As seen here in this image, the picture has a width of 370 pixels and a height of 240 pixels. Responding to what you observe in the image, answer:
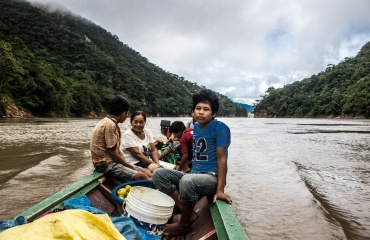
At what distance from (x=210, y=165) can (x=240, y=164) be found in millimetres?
6936

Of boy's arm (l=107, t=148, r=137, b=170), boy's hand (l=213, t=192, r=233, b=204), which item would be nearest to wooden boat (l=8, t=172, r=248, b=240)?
boy's hand (l=213, t=192, r=233, b=204)

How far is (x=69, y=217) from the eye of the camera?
1.54 metres

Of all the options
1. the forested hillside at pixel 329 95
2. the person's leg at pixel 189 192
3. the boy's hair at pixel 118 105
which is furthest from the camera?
the forested hillside at pixel 329 95

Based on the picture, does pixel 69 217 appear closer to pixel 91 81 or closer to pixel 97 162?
pixel 97 162

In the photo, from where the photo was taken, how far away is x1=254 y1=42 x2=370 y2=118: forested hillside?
192 ft

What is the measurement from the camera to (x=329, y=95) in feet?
237

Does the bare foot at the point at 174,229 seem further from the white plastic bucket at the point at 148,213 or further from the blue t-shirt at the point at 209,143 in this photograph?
the blue t-shirt at the point at 209,143

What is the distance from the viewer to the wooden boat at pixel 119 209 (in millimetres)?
2000

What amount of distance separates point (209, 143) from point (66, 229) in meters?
1.65

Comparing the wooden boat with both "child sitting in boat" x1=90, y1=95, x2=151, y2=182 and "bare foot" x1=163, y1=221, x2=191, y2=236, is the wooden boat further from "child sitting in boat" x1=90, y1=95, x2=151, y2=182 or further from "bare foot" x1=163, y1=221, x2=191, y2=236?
"child sitting in boat" x1=90, y1=95, x2=151, y2=182

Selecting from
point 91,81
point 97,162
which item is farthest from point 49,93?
point 97,162

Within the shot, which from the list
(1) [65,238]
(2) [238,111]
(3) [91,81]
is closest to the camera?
(1) [65,238]

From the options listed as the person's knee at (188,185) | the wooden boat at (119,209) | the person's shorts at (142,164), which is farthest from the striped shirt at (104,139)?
the person's knee at (188,185)

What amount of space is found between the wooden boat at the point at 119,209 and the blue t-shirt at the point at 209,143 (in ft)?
1.33
